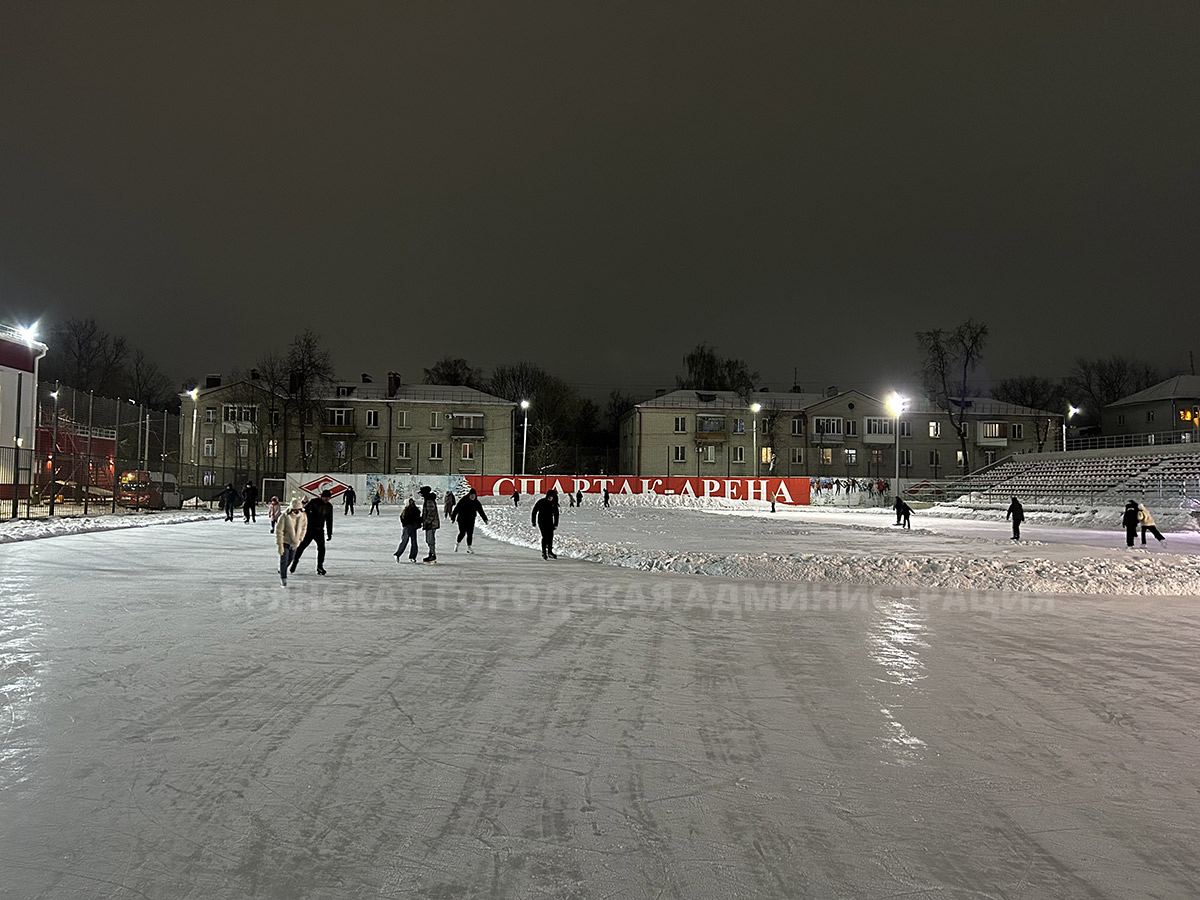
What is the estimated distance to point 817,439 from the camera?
70000 mm

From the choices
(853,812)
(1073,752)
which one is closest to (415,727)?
(853,812)

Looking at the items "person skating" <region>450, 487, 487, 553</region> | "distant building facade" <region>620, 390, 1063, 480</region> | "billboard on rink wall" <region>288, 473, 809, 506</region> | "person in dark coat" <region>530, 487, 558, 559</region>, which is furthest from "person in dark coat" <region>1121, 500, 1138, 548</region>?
"distant building facade" <region>620, 390, 1063, 480</region>

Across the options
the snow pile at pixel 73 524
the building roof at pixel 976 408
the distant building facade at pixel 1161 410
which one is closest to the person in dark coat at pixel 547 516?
the snow pile at pixel 73 524

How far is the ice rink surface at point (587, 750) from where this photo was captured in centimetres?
344

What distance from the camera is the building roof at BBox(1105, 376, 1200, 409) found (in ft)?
228

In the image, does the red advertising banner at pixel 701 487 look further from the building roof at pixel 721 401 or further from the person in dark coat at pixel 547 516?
the person in dark coat at pixel 547 516

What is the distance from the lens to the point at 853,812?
4.07 meters

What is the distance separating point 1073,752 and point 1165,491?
129 feet

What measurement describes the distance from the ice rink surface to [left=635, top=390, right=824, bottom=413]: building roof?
59.2 metres

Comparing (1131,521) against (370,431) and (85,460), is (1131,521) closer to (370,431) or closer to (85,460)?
(85,460)

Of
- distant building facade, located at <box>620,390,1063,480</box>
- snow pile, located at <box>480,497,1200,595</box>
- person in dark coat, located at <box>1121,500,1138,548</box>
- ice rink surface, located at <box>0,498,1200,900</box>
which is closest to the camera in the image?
ice rink surface, located at <box>0,498,1200,900</box>

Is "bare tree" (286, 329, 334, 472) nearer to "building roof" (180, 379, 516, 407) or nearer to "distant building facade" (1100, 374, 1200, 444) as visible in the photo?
"building roof" (180, 379, 516, 407)

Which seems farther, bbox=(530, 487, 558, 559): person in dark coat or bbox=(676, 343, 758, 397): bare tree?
bbox=(676, 343, 758, 397): bare tree

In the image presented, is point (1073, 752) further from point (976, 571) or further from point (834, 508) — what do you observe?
point (834, 508)
